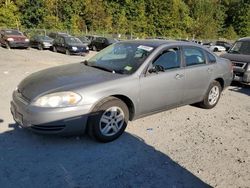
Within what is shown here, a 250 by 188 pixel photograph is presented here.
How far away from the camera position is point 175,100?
18.5 feet

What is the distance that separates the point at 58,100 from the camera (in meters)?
4.20

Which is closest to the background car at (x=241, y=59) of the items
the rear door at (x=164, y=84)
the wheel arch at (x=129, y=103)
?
the rear door at (x=164, y=84)

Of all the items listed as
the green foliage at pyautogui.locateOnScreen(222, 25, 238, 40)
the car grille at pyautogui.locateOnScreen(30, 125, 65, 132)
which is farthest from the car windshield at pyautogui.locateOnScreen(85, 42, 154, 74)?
the green foliage at pyautogui.locateOnScreen(222, 25, 238, 40)

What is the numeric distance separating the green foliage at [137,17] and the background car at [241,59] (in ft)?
101

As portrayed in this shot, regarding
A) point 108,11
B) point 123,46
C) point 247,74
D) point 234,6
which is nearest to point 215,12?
point 234,6

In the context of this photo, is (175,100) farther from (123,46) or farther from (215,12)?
(215,12)

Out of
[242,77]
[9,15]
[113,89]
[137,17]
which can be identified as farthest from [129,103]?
[137,17]

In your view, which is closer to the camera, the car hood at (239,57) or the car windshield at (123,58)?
the car windshield at (123,58)

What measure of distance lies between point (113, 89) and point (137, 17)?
150 ft

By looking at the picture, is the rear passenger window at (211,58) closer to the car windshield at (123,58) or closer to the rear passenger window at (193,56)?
the rear passenger window at (193,56)

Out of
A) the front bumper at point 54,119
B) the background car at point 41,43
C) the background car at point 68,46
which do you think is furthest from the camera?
the background car at point 41,43

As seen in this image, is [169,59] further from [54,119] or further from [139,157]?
[54,119]

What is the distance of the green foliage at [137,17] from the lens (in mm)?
37344

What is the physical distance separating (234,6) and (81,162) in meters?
70.7
